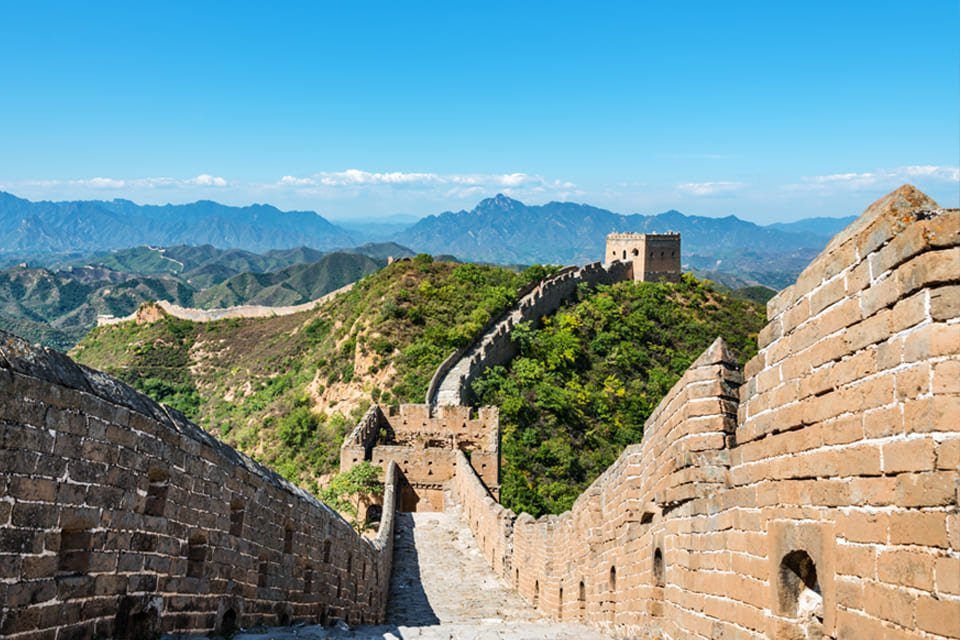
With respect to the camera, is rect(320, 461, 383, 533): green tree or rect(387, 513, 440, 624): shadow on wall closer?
rect(387, 513, 440, 624): shadow on wall

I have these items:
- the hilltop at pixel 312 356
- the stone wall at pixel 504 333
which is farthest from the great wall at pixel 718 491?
the stone wall at pixel 504 333

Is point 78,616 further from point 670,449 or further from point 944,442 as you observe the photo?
point 944,442

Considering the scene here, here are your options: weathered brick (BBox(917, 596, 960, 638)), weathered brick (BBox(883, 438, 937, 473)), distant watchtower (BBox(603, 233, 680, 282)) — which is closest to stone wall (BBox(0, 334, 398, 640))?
weathered brick (BBox(883, 438, 937, 473))

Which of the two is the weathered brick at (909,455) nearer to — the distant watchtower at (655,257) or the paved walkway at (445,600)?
the paved walkway at (445,600)

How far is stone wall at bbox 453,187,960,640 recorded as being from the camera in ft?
12.0

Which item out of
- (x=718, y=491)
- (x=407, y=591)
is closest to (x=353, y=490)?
(x=407, y=591)

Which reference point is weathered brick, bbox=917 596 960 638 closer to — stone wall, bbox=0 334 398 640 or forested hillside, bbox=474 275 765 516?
stone wall, bbox=0 334 398 640

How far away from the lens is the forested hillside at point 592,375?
33438 millimetres

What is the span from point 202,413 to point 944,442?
51982mm

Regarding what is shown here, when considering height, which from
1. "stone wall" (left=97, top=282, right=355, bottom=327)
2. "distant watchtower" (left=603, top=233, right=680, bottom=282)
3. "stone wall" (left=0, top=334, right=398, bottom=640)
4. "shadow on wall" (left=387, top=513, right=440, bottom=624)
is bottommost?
"shadow on wall" (left=387, top=513, right=440, bottom=624)

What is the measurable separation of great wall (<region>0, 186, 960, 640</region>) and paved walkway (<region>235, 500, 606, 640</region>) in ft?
3.14

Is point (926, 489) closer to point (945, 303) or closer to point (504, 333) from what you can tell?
point (945, 303)

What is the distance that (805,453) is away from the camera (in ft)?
15.7

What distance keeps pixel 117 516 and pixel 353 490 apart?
20120 millimetres
